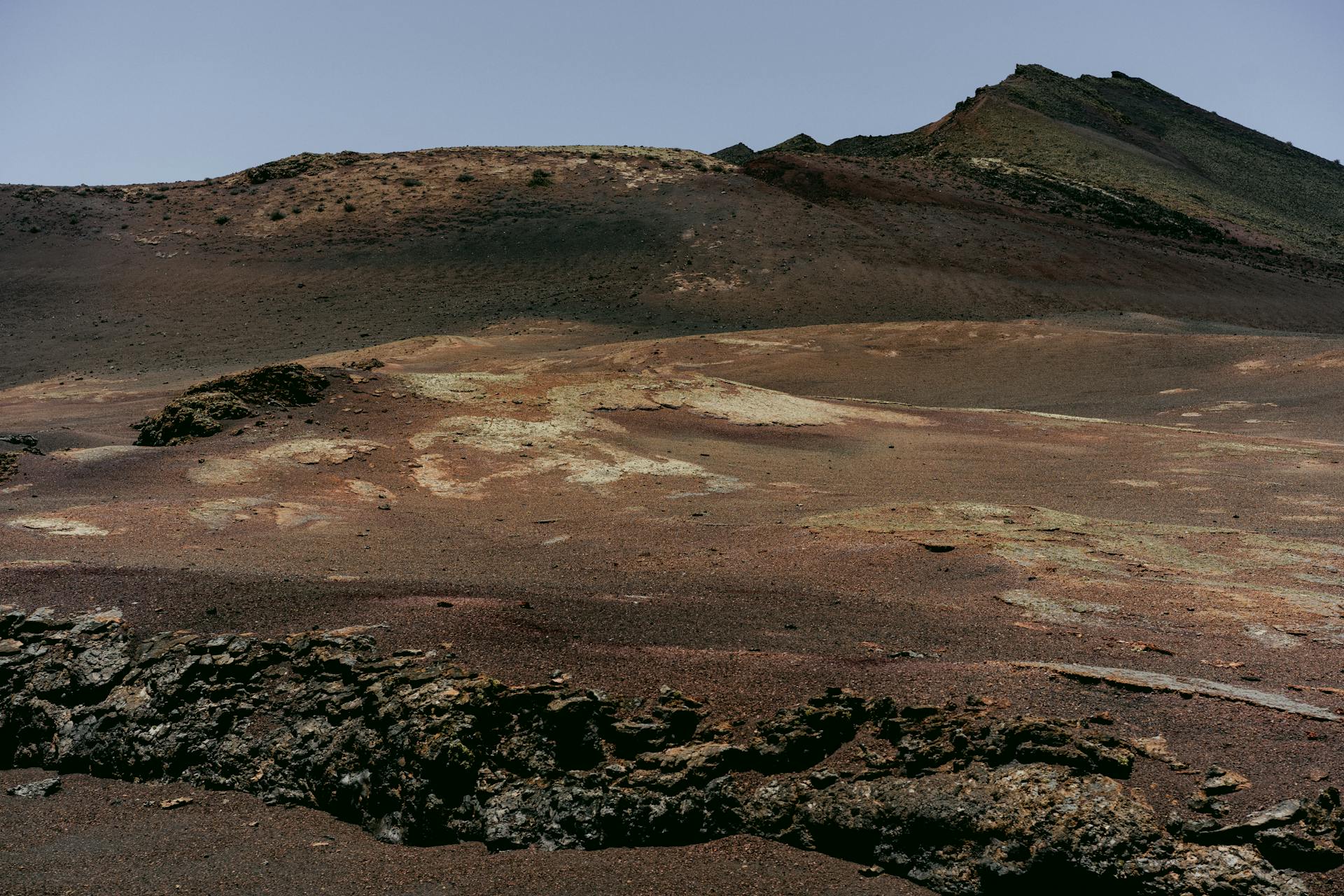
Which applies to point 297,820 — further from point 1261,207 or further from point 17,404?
point 1261,207

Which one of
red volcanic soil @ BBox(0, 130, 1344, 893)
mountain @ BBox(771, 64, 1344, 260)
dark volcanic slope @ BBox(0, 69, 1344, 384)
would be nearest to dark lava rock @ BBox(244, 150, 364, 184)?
dark volcanic slope @ BBox(0, 69, 1344, 384)

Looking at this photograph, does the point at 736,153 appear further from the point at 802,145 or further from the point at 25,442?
the point at 25,442

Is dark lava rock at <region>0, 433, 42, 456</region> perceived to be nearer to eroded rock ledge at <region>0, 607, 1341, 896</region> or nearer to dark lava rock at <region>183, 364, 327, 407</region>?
dark lava rock at <region>183, 364, 327, 407</region>

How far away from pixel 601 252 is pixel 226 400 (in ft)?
85.5

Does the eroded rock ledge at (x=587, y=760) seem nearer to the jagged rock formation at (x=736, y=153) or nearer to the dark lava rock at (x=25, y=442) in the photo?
the dark lava rock at (x=25, y=442)

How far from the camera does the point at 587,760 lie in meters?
6.29

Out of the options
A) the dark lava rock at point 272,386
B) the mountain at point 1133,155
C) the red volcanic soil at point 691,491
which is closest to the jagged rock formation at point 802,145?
the mountain at point 1133,155

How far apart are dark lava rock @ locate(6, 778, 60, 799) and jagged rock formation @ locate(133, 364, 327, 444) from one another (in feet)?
32.0

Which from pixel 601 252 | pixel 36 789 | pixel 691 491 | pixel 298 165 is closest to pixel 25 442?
pixel 691 491

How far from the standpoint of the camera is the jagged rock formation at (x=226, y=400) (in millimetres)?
16141

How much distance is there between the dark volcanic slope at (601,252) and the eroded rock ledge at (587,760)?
23.2 metres

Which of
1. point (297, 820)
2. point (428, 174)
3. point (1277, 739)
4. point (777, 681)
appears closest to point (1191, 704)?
point (1277, 739)

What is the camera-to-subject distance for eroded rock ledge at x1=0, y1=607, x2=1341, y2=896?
16.3 feet

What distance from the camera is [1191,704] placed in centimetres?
626
